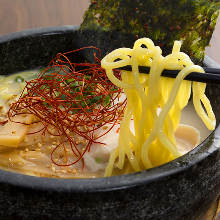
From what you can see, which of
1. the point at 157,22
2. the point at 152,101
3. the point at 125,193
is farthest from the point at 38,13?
the point at 125,193

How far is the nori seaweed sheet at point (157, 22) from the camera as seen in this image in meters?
1.51

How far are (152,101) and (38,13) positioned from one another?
2.12 metres

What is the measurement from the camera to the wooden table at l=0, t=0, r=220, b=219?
9.35ft

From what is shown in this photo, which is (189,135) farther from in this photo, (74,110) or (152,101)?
(74,110)

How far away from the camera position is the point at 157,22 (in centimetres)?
170

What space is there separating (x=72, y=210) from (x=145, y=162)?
324 mm

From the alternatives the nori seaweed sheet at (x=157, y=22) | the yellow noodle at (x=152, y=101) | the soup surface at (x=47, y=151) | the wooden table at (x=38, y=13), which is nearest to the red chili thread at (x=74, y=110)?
the soup surface at (x=47, y=151)

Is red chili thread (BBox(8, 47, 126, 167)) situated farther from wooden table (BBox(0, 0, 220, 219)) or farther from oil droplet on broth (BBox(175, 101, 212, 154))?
wooden table (BBox(0, 0, 220, 219))

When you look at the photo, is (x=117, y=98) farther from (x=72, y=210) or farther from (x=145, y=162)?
(x=72, y=210)

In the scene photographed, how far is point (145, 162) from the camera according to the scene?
1.16m

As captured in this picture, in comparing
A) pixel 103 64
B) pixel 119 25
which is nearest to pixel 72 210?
pixel 103 64

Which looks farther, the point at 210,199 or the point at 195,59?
the point at 195,59

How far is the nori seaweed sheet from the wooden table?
109 centimetres

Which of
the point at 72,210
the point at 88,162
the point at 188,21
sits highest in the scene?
the point at 188,21
